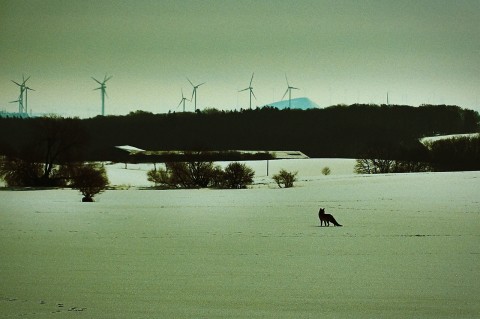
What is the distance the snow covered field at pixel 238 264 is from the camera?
7031 mm

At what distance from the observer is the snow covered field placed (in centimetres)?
703

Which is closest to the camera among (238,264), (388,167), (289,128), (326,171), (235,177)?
(238,264)

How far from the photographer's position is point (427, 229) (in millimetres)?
13469

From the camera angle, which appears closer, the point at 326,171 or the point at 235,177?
the point at 235,177

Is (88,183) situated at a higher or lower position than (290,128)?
lower

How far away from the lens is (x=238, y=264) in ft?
30.3

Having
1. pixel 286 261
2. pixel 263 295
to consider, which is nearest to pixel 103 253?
pixel 286 261

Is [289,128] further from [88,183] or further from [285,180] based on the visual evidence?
[88,183]

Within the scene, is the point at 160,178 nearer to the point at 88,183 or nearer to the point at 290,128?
the point at 88,183

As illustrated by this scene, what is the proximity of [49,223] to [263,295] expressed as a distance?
8.48m

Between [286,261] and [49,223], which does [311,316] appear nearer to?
[286,261]

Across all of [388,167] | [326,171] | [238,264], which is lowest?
[238,264]

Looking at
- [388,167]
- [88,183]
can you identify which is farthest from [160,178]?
[388,167]

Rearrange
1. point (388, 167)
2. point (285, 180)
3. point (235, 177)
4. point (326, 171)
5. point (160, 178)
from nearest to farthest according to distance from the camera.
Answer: point (235, 177), point (285, 180), point (160, 178), point (388, 167), point (326, 171)
